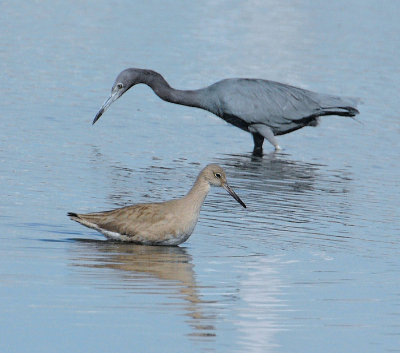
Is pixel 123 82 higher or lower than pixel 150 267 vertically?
higher

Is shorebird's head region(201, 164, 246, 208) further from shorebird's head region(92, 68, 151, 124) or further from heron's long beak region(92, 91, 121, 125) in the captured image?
shorebird's head region(92, 68, 151, 124)

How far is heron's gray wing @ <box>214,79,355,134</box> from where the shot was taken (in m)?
16.0

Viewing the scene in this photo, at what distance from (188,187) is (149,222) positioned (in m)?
3.02

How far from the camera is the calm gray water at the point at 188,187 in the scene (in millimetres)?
7785

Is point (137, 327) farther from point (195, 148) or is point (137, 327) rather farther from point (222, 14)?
point (222, 14)

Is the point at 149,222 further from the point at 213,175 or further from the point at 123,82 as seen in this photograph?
the point at 123,82

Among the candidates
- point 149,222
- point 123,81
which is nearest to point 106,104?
point 123,81

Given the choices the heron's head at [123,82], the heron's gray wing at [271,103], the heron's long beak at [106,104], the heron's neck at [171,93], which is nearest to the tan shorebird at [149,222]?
the heron's long beak at [106,104]

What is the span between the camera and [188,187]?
12.8 meters

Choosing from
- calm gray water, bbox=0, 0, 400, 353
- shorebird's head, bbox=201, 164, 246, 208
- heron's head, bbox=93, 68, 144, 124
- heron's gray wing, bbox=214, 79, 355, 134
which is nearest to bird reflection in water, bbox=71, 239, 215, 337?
calm gray water, bbox=0, 0, 400, 353

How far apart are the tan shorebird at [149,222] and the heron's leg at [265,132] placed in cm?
615

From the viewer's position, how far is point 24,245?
9.54m

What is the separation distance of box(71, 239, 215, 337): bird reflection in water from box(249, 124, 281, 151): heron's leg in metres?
6.27

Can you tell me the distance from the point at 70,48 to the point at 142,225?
12.1 metres
